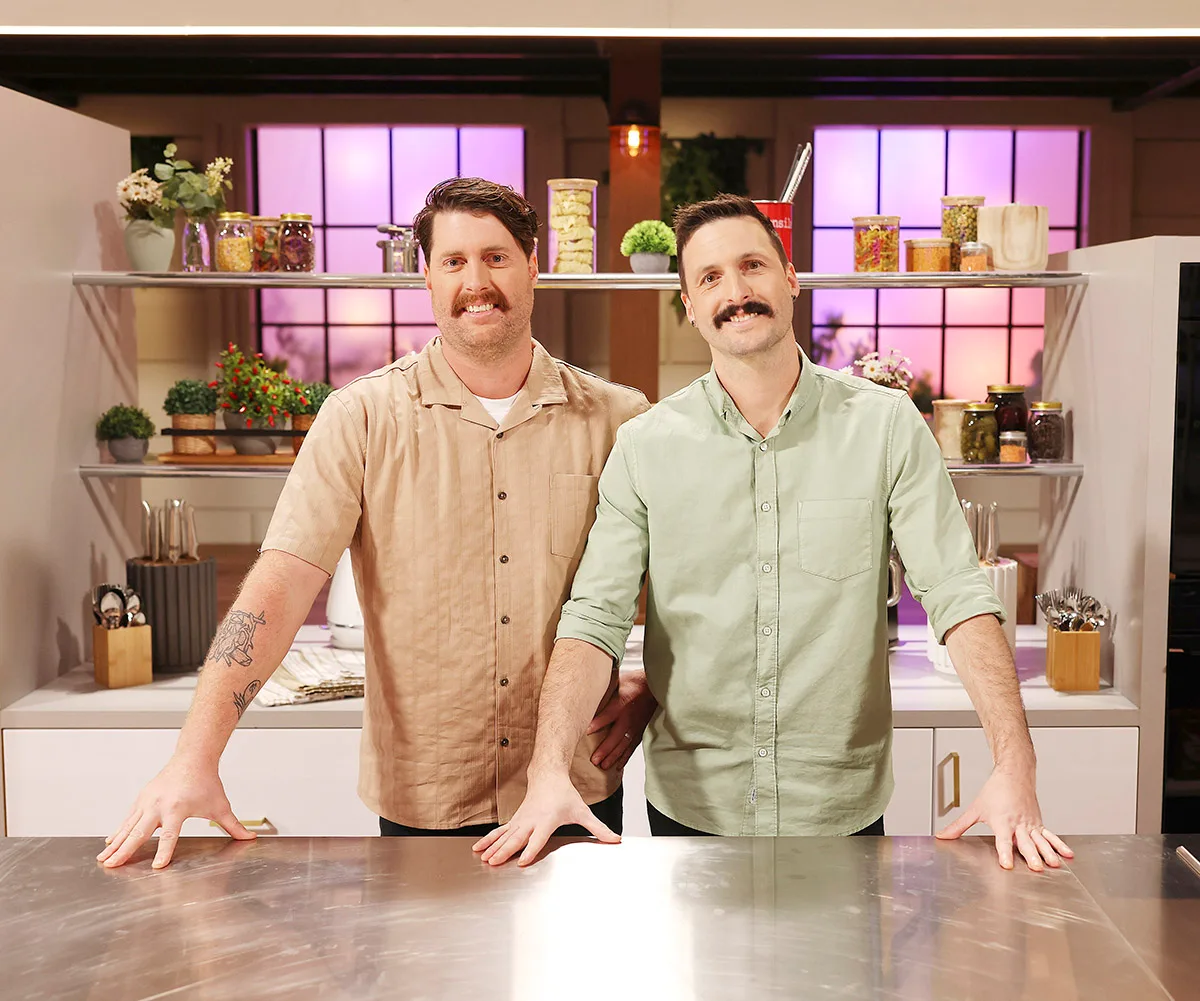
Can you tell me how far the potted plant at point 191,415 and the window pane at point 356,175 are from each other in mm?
3689

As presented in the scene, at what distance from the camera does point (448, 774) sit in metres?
1.80

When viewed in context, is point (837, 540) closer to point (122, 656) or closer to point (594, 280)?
point (594, 280)

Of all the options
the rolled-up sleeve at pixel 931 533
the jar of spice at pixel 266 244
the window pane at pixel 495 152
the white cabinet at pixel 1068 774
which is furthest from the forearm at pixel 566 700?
the window pane at pixel 495 152

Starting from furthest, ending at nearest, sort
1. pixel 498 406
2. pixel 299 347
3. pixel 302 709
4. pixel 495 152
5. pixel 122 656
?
pixel 299 347, pixel 495 152, pixel 122 656, pixel 302 709, pixel 498 406

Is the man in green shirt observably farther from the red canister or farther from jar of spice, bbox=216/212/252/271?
jar of spice, bbox=216/212/252/271

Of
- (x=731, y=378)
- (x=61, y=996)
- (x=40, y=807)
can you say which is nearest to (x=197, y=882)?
(x=61, y=996)

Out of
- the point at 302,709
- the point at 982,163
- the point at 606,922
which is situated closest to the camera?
the point at 606,922

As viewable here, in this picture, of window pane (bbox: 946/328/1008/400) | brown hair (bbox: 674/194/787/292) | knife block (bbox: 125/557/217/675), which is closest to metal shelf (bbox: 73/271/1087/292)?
knife block (bbox: 125/557/217/675)

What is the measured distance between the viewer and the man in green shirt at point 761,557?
1601 millimetres

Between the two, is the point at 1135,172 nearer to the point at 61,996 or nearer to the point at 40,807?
the point at 40,807

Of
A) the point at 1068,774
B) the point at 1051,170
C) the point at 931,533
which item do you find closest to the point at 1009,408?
the point at 1068,774

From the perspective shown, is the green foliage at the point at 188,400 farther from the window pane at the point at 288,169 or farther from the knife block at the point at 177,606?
the window pane at the point at 288,169

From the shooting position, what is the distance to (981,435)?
276 centimetres

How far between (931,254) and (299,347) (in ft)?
14.5
